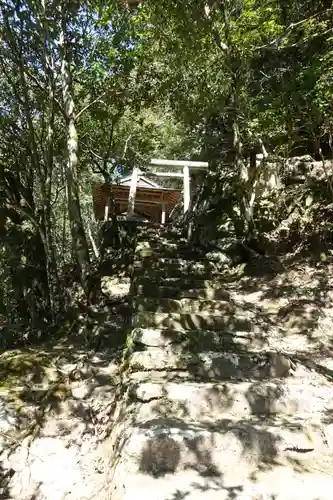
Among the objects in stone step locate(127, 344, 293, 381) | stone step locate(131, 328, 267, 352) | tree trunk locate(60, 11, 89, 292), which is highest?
tree trunk locate(60, 11, 89, 292)

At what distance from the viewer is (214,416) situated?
280cm

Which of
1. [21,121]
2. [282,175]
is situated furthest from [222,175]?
[21,121]

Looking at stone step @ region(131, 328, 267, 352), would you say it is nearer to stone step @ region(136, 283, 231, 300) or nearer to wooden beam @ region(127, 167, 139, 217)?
stone step @ region(136, 283, 231, 300)

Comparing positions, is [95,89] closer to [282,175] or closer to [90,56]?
[90,56]

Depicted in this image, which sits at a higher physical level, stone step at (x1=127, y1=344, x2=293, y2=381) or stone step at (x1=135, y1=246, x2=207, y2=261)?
stone step at (x1=135, y1=246, x2=207, y2=261)

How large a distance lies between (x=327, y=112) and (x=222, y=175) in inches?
132

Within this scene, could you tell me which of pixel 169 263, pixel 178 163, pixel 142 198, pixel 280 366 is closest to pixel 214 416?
pixel 280 366

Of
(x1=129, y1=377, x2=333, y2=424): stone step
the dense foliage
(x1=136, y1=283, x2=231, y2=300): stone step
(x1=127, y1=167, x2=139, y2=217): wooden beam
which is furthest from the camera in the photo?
(x1=127, y1=167, x2=139, y2=217): wooden beam

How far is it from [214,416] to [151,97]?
7626mm

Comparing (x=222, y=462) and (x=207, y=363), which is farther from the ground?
(x=207, y=363)

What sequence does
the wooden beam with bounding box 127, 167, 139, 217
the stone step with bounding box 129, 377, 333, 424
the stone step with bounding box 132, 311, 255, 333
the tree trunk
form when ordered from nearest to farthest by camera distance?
1. the stone step with bounding box 129, 377, 333, 424
2. the stone step with bounding box 132, 311, 255, 333
3. the tree trunk
4. the wooden beam with bounding box 127, 167, 139, 217

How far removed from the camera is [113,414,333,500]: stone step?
2143 mm

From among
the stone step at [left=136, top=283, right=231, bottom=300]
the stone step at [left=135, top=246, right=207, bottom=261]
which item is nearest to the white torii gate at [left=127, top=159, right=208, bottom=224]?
the stone step at [left=135, top=246, right=207, bottom=261]

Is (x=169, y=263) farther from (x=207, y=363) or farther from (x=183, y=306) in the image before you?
(x=207, y=363)
